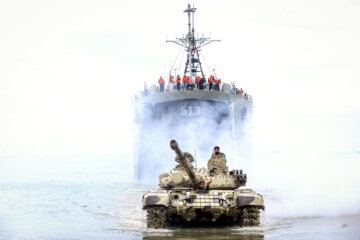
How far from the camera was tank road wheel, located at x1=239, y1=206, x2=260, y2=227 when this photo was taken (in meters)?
16.1

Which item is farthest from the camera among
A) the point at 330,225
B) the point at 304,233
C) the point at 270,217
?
the point at 270,217

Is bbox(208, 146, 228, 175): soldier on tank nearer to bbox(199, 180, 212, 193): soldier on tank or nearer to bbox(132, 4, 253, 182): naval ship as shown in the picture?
bbox(199, 180, 212, 193): soldier on tank

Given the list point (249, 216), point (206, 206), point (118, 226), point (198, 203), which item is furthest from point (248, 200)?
point (118, 226)

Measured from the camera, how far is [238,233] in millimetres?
15695

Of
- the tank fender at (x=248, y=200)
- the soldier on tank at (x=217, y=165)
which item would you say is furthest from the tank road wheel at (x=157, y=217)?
the soldier on tank at (x=217, y=165)

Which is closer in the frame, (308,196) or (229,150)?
(308,196)

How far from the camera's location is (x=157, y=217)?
16359 mm

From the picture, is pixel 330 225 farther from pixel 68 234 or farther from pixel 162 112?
pixel 162 112

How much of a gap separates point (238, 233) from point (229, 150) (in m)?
23.7

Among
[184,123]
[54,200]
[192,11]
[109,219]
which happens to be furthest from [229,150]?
[109,219]

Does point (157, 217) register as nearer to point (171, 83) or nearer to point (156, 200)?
point (156, 200)

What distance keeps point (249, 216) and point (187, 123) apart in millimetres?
21502

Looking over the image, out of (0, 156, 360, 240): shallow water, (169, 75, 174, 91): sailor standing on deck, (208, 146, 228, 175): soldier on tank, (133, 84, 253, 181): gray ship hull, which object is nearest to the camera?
(0, 156, 360, 240): shallow water

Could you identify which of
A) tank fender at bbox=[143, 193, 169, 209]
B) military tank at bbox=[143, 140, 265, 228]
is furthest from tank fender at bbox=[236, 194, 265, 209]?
tank fender at bbox=[143, 193, 169, 209]
